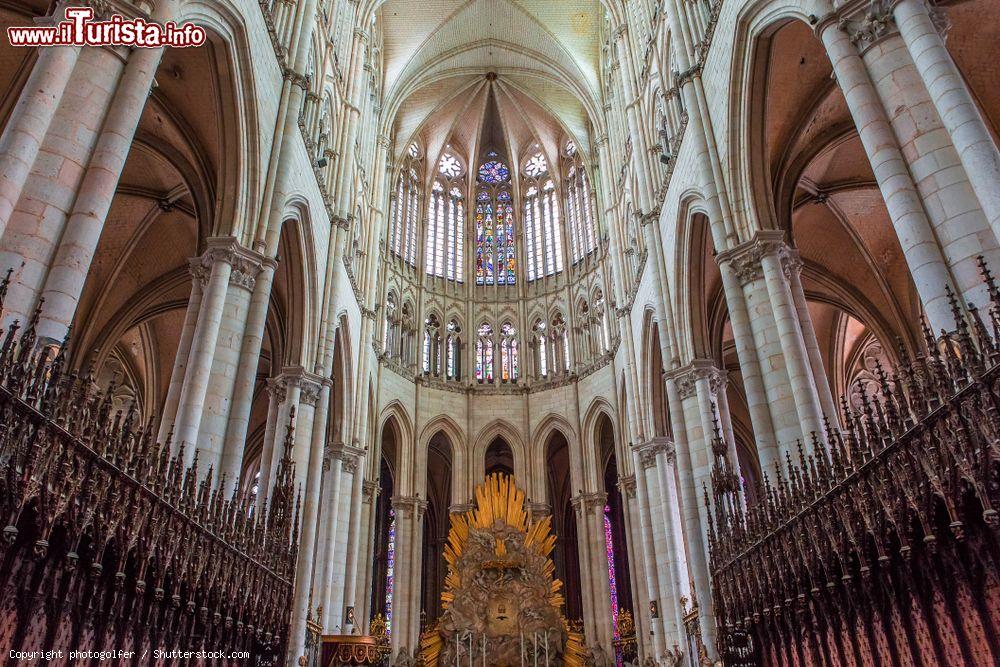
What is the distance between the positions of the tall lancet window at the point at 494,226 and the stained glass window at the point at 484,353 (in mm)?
2149

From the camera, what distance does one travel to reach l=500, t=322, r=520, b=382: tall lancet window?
2733 centimetres

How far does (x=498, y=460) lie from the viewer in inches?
1207

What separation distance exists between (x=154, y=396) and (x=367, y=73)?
1165cm

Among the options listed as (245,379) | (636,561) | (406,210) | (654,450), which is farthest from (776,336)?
(406,210)

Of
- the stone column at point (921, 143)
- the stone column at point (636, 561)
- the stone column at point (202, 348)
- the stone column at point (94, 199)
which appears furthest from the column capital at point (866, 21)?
the stone column at point (636, 561)

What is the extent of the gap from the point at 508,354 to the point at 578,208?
6.50m

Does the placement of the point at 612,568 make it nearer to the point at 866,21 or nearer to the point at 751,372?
the point at 751,372

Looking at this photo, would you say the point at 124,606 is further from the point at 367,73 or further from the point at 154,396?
the point at 367,73

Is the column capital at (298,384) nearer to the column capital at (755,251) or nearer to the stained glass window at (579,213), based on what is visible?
the column capital at (755,251)

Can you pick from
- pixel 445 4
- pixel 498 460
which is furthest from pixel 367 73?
pixel 498 460

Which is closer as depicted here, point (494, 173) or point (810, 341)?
point (810, 341)

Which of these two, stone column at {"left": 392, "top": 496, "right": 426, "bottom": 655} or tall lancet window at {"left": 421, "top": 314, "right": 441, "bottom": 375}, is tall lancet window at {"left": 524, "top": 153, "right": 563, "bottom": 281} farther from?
stone column at {"left": 392, "top": 496, "right": 426, "bottom": 655}

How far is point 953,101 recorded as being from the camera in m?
6.79

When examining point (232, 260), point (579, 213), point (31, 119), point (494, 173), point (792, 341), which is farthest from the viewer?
point (494, 173)
